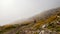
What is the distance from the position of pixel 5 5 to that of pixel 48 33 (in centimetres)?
253

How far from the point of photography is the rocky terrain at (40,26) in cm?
541

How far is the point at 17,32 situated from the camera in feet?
19.7

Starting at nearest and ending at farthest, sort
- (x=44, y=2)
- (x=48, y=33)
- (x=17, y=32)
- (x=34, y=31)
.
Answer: (x=48, y=33) → (x=34, y=31) → (x=17, y=32) → (x=44, y=2)

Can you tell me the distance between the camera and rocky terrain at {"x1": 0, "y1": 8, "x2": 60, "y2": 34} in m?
5.41

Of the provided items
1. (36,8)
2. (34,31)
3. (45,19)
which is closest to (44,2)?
(36,8)

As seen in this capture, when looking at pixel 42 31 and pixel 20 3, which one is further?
pixel 20 3

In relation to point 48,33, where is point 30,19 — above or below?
above

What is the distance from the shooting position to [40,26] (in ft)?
18.8

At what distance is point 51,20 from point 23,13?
4.41 ft

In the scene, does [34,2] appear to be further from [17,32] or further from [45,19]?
[17,32]

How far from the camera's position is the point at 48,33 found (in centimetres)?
514

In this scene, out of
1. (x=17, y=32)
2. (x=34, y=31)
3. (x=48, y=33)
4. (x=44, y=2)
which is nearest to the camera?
(x=48, y=33)

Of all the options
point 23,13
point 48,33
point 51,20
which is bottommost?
point 48,33

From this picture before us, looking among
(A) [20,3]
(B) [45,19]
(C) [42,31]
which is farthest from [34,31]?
(A) [20,3]
